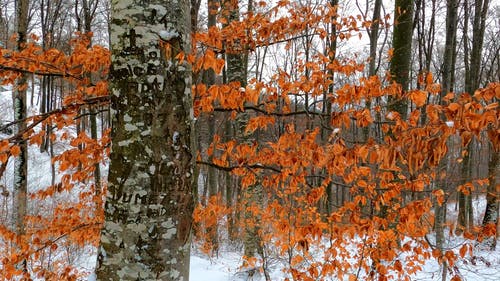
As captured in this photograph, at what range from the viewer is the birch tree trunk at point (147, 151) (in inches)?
64.4

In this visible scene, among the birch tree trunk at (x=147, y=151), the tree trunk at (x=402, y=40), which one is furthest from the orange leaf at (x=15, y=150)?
the tree trunk at (x=402, y=40)

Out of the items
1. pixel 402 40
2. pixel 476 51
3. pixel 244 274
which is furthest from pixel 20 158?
pixel 476 51

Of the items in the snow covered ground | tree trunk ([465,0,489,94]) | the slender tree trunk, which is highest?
tree trunk ([465,0,489,94])

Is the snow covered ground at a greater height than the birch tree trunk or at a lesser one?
lesser

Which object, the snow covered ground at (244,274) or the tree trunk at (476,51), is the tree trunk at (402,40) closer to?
the snow covered ground at (244,274)

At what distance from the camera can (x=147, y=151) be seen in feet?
5.40

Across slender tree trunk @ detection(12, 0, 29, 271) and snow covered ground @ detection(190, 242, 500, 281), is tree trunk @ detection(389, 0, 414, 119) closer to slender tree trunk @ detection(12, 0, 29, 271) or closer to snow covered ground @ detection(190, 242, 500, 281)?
snow covered ground @ detection(190, 242, 500, 281)

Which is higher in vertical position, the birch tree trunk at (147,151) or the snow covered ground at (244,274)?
the birch tree trunk at (147,151)

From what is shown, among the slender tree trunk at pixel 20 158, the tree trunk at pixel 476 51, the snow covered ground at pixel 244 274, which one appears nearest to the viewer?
the slender tree trunk at pixel 20 158

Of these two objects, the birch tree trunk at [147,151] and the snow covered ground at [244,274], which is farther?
the snow covered ground at [244,274]

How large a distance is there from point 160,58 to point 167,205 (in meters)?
0.75

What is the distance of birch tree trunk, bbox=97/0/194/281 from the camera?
1636mm

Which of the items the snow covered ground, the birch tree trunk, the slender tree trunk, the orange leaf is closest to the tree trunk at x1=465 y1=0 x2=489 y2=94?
the snow covered ground

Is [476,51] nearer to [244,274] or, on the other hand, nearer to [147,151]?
[244,274]
